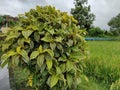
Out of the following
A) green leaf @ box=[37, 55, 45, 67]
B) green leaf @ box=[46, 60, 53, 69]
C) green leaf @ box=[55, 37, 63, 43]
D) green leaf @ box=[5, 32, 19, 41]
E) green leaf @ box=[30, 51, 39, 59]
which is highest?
green leaf @ box=[5, 32, 19, 41]

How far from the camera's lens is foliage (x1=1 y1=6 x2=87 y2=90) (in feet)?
7.50

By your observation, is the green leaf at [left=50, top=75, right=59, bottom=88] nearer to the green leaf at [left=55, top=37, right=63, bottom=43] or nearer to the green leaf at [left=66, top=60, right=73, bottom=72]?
the green leaf at [left=66, top=60, right=73, bottom=72]

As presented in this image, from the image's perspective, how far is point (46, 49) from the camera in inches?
89.8

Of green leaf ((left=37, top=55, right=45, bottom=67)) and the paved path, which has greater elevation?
green leaf ((left=37, top=55, right=45, bottom=67))

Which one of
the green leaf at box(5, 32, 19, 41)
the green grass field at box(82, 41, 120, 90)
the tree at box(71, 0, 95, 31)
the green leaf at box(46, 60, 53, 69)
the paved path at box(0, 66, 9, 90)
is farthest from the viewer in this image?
the tree at box(71, 0, 95, 31)

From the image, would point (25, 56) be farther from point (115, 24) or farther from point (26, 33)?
point (115, 24)

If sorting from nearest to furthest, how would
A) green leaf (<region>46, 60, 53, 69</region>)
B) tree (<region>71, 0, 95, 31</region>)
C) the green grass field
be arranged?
green leaf (<region>46, 60, 53, 69</region>) → the green grass field → tree (<region>71, 0, 95, 31</region>)

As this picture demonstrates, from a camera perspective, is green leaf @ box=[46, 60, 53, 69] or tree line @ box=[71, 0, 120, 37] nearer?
A: green leaf @ box=[46, 60, 53, 69]

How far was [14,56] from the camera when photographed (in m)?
2.28

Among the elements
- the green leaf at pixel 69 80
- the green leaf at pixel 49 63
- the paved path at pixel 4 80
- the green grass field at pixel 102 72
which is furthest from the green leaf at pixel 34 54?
the green grass field at pixel 102 72

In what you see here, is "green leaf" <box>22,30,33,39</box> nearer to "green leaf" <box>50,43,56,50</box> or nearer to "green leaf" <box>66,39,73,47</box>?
"green leaf" <box>50,43,56,50</box>

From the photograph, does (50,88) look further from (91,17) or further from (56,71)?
(91,17)

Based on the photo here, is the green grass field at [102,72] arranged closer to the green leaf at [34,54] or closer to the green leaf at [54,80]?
the green leaf at [54,80]

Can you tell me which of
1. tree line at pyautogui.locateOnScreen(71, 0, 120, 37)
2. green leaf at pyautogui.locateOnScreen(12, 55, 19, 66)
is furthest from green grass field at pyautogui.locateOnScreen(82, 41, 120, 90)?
tree line at pyautogui.locateOnScreen(71, 0, 120, 37)
